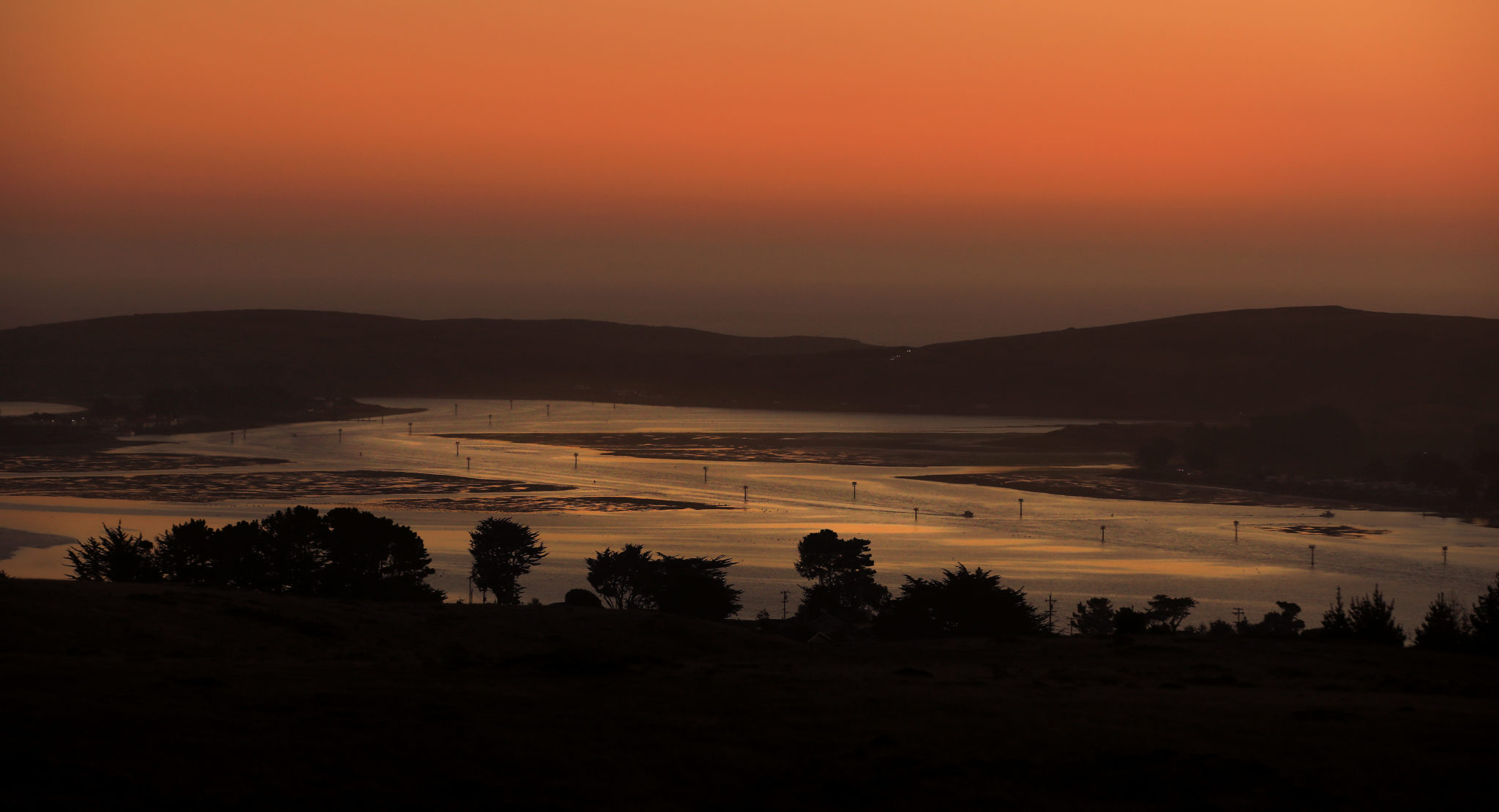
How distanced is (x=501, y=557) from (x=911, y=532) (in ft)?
87.9

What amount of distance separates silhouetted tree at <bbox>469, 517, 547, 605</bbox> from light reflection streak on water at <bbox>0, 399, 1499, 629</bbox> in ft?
6.98

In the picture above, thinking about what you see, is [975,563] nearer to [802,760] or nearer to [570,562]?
[570,562]

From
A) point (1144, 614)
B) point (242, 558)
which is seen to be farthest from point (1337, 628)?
point (242, 558)

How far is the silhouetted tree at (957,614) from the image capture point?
3384 cm

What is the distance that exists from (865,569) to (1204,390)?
13137 centimetres

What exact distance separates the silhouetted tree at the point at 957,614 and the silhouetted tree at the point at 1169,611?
8772 mm

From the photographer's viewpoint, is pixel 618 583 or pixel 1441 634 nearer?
pixel 1441 634

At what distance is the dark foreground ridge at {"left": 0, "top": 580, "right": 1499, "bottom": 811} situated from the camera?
1120cm

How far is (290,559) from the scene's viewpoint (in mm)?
35594

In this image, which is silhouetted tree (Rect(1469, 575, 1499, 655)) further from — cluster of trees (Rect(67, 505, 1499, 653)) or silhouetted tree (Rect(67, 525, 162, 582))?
silhouetted tree (Rect(67, 525, 162, 582))

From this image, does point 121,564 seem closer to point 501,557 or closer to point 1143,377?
point 501,557

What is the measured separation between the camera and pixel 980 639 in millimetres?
23500

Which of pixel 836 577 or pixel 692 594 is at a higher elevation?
pixel 836 577

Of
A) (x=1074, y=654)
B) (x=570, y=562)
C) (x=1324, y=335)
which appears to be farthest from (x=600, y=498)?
(x=1324, y=335)
